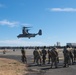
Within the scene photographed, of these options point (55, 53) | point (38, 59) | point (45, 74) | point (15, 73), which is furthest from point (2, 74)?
point (38, 59)

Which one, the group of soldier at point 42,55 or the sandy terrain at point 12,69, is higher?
the group of soldier at point 42,55

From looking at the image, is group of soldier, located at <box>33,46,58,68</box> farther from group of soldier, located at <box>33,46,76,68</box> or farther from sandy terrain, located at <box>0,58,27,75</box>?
sandy terrain, located at <box>0,58,27,75</box>

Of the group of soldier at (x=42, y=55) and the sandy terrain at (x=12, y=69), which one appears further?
the group of soldier at (x=42, y=55)

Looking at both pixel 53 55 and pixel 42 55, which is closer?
pixel 53 55

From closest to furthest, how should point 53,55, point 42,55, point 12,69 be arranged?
point 12,69
point 53,55
point 42,55

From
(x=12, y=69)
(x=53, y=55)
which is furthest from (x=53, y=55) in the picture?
(x=12, y=69)

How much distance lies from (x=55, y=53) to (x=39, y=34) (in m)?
86.7

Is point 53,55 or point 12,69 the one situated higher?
point 53,55

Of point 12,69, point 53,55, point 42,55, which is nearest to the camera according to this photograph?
point 12,69

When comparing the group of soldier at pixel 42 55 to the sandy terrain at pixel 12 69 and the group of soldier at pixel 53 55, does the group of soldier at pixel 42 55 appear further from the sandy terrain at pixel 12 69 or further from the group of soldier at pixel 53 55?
the sandy terrain at pixel 12 69

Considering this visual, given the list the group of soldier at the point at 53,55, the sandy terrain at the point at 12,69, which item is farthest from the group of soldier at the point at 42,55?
the sandy terrain at the point at 12,69

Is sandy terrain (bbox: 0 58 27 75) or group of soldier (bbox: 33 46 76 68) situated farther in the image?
group of soldier (bbox: 33 46 76 68)

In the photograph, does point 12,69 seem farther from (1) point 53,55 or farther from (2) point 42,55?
(2) point 42,55

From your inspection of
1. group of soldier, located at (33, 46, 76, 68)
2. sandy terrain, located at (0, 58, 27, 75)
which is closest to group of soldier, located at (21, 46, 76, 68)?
group of soldier, located at (33, 46, 76, 68)
